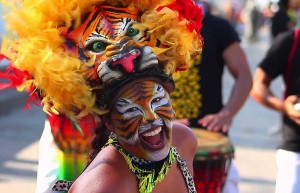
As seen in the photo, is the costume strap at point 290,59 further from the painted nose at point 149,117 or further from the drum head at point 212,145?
the painted nose at point 149,117

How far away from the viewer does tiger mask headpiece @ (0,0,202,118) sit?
2.02 m

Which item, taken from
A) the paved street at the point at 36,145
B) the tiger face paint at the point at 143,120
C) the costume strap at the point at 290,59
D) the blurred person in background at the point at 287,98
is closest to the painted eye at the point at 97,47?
the tiger face paint at the point at 143,120

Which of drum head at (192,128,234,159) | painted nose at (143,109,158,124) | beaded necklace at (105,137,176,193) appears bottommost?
drum head at (192,128,234,159)

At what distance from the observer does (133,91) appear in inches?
82.2

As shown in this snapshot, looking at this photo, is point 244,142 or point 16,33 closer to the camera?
point 16,33

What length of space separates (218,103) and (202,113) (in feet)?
0.48

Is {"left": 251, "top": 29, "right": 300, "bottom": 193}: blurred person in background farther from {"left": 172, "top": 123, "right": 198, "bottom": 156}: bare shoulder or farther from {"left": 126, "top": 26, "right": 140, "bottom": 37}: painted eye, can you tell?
{"left": 126, "top": 26, "right": 140, "bottom": 37}: painted eye

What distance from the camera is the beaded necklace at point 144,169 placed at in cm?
213

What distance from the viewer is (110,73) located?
2.05 m

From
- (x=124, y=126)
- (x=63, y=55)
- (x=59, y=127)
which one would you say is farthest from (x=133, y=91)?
(x=59, y=127)

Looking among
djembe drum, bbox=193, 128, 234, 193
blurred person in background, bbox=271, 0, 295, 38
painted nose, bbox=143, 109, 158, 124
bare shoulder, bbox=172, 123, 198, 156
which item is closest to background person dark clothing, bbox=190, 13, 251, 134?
djembe drum, bbox=193, 128, 234, 193

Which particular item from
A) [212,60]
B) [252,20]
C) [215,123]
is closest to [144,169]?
[215,123]

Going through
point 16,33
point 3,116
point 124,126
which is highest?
point 16,33

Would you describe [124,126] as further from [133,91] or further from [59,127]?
[59,127]
